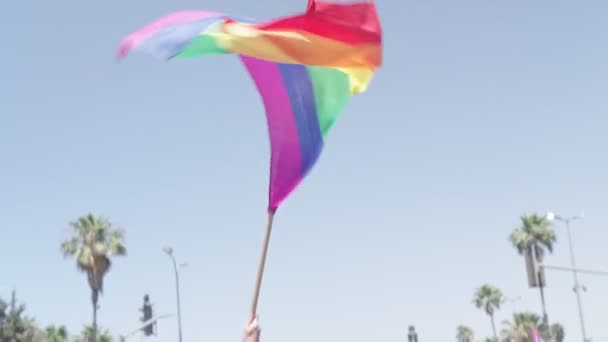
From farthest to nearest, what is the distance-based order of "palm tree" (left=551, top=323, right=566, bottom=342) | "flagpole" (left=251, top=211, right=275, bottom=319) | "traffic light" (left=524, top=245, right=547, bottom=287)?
"palm tree" (left=551, top=323, right=566, bottom=342) → "traffic light" (left=524, top=245, right=547, bottom=287) → "flagpole" (left=251, top=211, right=275, bottom=319)

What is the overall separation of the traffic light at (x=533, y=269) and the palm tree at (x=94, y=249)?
22605 mm

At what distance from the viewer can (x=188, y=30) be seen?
6.95 m

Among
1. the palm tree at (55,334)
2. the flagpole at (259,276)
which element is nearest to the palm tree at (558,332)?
the palm tree at (55,334)

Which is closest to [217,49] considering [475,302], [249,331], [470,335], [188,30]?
[188,30]

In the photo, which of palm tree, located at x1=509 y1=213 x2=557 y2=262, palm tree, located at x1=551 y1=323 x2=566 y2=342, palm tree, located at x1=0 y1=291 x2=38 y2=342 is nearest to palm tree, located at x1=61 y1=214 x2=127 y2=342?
palm tree, located at x1=0 y1=291 x2=38 y2=342

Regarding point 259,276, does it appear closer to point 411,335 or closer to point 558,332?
point 411,335

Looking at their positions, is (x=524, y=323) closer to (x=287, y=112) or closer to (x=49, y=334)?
(x=49, y=334)

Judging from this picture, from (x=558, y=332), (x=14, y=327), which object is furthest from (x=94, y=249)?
(x=558, y=332)

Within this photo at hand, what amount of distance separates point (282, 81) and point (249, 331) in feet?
7.52

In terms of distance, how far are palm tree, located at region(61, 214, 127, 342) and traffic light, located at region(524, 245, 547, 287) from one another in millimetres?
22605

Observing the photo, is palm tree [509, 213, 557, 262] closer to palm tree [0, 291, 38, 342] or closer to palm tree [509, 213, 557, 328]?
palm tree [509, 213, 557, 328]

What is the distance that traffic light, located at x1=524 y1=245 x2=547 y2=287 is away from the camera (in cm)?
2494

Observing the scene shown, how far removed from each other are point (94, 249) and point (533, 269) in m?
24.3

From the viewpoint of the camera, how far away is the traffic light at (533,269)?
2494 cm
